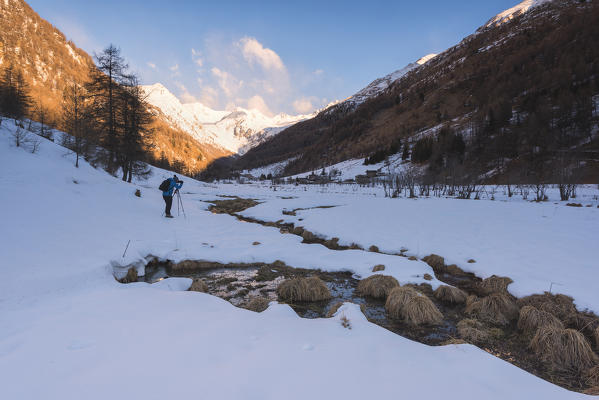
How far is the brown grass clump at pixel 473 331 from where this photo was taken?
5.23m

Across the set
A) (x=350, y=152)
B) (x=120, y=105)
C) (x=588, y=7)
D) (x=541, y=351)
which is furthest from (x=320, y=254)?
(x=588, y=7)

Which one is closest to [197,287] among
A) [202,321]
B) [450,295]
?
[202,321]

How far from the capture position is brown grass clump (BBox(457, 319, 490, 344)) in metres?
5.23

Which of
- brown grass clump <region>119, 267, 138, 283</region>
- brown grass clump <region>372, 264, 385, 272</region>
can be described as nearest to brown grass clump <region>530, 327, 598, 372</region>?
brown grass clump <region>372, 264, 385, 272</region>

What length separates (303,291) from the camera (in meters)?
7.08

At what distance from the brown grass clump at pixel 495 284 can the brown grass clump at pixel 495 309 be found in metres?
1.03

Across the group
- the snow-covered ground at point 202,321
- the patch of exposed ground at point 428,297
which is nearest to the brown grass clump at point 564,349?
the patch of exposed ground at point 428,297

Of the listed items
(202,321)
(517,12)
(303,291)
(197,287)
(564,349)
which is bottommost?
(303,291)

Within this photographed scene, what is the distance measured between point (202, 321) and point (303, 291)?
3684 mm

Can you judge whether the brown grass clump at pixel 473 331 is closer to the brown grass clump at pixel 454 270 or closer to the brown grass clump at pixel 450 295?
the brown grass clump at pixel 450 295

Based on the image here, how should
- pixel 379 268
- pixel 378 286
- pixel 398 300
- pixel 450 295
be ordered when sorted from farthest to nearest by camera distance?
pixel 379 268
pixel 378 286
pixel 450 295
pixel 398 300

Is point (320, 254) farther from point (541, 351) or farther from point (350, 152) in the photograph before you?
point (350, 152)

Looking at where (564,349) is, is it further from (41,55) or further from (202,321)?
(41,55)

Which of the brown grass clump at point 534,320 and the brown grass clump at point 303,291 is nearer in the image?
the brown grass clump at point 534,320
